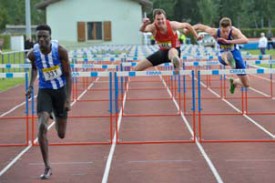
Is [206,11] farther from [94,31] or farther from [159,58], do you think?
[159,58]

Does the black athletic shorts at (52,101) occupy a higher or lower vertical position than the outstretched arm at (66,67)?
lower

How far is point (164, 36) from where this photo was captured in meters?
12.3

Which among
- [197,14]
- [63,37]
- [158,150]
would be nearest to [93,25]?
[63,37]

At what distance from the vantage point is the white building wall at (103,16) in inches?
2137

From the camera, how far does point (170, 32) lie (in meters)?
12.2

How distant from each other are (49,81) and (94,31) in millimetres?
45949

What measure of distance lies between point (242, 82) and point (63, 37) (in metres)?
42.0

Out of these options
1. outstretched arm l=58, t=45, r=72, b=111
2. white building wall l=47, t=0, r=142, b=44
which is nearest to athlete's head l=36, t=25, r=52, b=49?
outstretched arm l=58, t=45, r=72, b=111

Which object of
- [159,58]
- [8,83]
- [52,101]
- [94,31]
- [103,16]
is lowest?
[8,83]

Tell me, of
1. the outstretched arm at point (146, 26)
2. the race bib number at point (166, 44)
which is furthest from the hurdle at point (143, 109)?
the outstretched arm at point (146, 26)

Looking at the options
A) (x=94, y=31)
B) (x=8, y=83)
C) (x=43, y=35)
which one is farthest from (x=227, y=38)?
(x=94, y=31)

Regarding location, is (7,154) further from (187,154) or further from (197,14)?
(197,14)

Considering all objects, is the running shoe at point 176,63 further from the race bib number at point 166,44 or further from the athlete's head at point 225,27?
the athlete's head at point 225,27

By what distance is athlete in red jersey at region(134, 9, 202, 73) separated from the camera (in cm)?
1207
